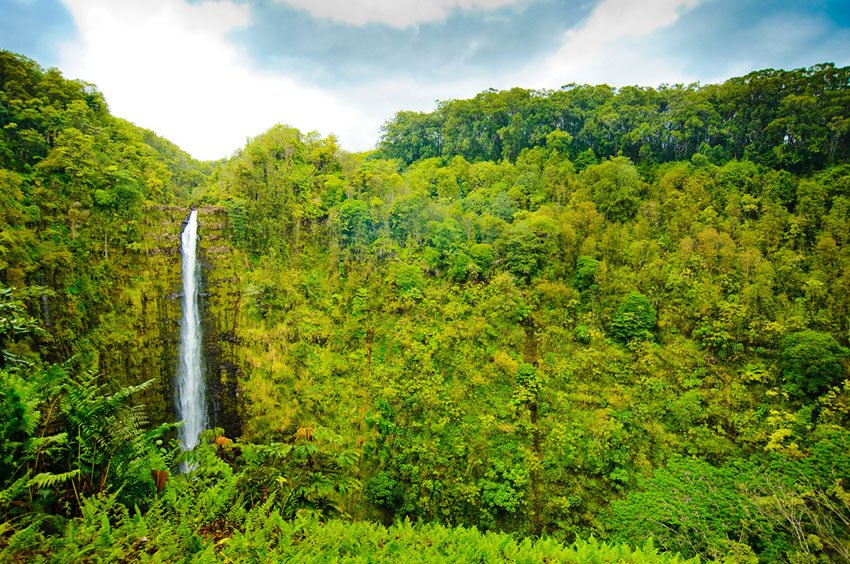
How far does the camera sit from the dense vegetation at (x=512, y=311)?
1408 cm

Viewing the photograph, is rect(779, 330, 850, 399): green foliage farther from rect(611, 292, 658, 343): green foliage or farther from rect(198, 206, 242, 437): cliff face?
rect(198, 206, 242, 437): cliff face

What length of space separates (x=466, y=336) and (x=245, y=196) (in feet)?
51.6

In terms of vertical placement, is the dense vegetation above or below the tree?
below

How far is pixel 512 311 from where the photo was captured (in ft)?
70.2

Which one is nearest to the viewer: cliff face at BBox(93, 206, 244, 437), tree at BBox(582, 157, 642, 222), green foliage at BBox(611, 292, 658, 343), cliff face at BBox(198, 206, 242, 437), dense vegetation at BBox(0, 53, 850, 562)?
dense vegetation at BBox(0, 53, 850, 562)

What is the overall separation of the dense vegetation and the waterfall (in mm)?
888

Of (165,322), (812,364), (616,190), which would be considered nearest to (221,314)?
(165,322)

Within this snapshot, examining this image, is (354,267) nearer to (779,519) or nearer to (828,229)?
(779,519)

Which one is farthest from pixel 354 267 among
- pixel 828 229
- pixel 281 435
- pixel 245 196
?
pixel 828 229

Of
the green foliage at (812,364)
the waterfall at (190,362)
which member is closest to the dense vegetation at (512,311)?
the green foliage at (812,364)

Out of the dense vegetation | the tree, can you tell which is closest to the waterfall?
the dense vegetation

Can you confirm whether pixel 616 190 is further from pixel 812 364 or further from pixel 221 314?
pixel 221 314

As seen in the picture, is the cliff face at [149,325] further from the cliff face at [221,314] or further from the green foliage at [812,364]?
the green foliage at [812,364]

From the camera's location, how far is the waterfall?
17.4 metres
